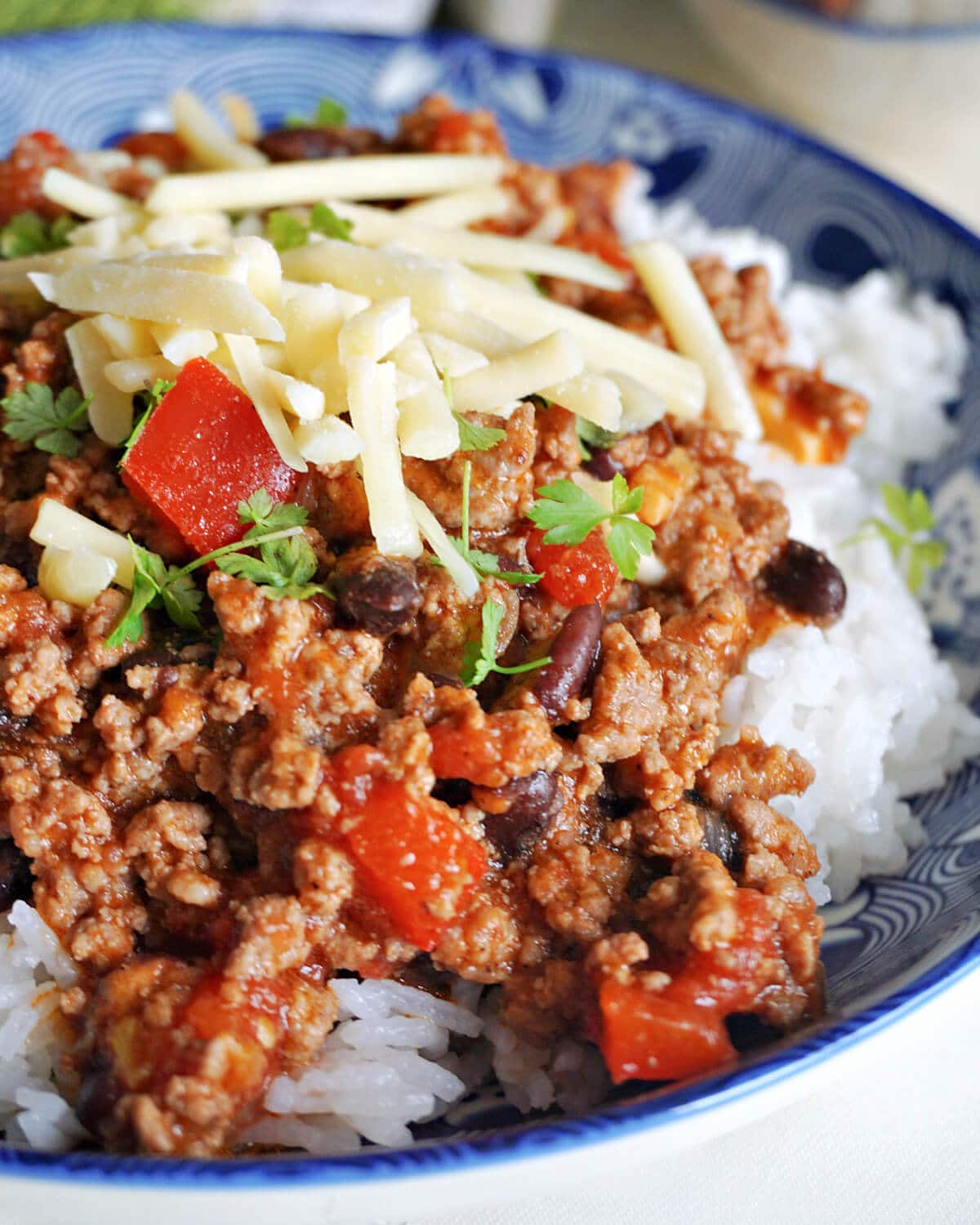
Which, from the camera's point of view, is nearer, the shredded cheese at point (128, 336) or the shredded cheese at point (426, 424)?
the shredded cheese at point (426, 424)

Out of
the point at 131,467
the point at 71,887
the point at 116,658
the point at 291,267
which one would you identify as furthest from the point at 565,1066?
the point at 291,267

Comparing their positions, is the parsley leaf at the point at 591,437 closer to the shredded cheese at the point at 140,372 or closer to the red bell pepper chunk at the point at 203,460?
the red bell pepper chunk at the point at 203,460

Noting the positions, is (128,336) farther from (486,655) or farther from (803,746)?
(803,746)

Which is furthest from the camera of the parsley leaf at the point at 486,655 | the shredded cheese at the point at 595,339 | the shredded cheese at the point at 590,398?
the shredded cheese at the point at 595,339

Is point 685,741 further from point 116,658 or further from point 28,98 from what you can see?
point 28,98

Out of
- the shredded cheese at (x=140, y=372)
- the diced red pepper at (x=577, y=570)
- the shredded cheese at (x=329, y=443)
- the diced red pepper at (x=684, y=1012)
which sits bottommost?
the diced red pepper at (x=684, y=1012)

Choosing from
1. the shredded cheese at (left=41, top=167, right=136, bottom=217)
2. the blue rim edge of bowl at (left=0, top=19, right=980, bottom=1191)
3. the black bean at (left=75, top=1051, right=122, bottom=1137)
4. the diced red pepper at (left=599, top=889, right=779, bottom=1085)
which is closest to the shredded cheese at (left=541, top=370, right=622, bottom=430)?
the diced red pepper at (left=599, top=889, right=779, bottom=1085)

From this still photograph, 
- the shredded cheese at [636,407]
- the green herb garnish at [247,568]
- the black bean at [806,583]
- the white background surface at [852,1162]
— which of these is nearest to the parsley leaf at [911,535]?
the black bean at [806,583]

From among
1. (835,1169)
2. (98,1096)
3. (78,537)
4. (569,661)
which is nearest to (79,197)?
(78,537)
